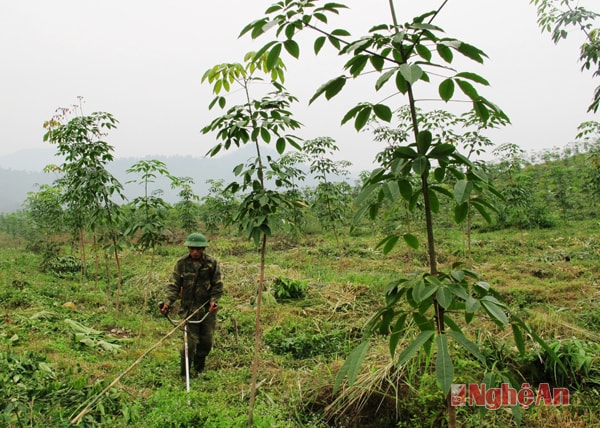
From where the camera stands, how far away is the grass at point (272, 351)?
3172 millimetres

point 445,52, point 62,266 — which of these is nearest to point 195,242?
point 445,52

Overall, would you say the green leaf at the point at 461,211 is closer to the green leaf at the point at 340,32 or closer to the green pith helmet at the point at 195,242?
the green leaf at the point at 340,32

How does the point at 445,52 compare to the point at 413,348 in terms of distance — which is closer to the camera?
the point at 413,348

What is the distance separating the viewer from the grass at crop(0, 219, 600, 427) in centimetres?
317

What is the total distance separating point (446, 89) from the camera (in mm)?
1374

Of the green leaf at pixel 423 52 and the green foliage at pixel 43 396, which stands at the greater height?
the green leaf at pixel 423 52

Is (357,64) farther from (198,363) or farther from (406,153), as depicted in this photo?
(198,363)

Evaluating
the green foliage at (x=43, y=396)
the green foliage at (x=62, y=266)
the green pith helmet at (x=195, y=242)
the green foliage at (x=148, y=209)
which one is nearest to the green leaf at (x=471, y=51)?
the green foliage at (x=43, y=396)

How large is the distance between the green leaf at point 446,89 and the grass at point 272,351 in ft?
4.95

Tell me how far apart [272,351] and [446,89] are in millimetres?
4543

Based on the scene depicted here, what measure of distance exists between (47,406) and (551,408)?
161 inches

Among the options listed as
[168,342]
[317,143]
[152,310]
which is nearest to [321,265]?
[317,143]

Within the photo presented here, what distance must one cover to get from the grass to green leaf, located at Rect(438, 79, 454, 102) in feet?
4.95

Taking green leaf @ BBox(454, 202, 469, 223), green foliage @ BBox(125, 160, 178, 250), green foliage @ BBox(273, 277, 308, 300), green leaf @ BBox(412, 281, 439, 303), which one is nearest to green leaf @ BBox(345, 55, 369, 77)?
green leaf @ BBox(454, 202, 469, 223)
